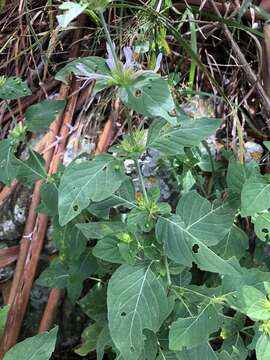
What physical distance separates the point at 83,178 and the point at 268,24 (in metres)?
0.72

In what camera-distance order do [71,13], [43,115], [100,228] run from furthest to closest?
1. [43,115]
2. [100,228]
3. [71,13]

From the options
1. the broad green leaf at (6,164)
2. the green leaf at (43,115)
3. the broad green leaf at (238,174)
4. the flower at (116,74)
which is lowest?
the broad green leaf at (238,174)

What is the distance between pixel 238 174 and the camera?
3.82ft

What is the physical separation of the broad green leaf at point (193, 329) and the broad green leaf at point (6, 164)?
0.41 meters

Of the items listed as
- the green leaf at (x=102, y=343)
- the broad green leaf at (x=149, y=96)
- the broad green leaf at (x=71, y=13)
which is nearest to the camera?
the broad green leaf at (x=71, y=13)

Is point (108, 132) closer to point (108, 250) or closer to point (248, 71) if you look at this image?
point (248, 71)

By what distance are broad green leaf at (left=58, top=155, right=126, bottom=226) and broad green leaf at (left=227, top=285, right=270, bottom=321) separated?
A: 0.26 m

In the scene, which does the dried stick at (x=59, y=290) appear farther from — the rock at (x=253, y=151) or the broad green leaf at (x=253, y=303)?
the broad green leaf at (x=253, y=303)

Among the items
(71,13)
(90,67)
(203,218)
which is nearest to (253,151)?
(203,218)

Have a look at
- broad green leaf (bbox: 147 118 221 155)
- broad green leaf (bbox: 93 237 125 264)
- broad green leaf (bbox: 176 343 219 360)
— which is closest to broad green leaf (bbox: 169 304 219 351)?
broad green leaf (bbox: 176 343 219 360)

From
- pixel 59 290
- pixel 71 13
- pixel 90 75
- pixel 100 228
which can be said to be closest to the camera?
pixel 71 13

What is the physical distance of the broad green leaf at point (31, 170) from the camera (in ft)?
3.84

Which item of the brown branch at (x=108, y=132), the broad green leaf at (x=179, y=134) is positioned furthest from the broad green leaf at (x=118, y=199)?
the brown branch at (x=108, y=132)

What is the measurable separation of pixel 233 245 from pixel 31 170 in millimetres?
430
